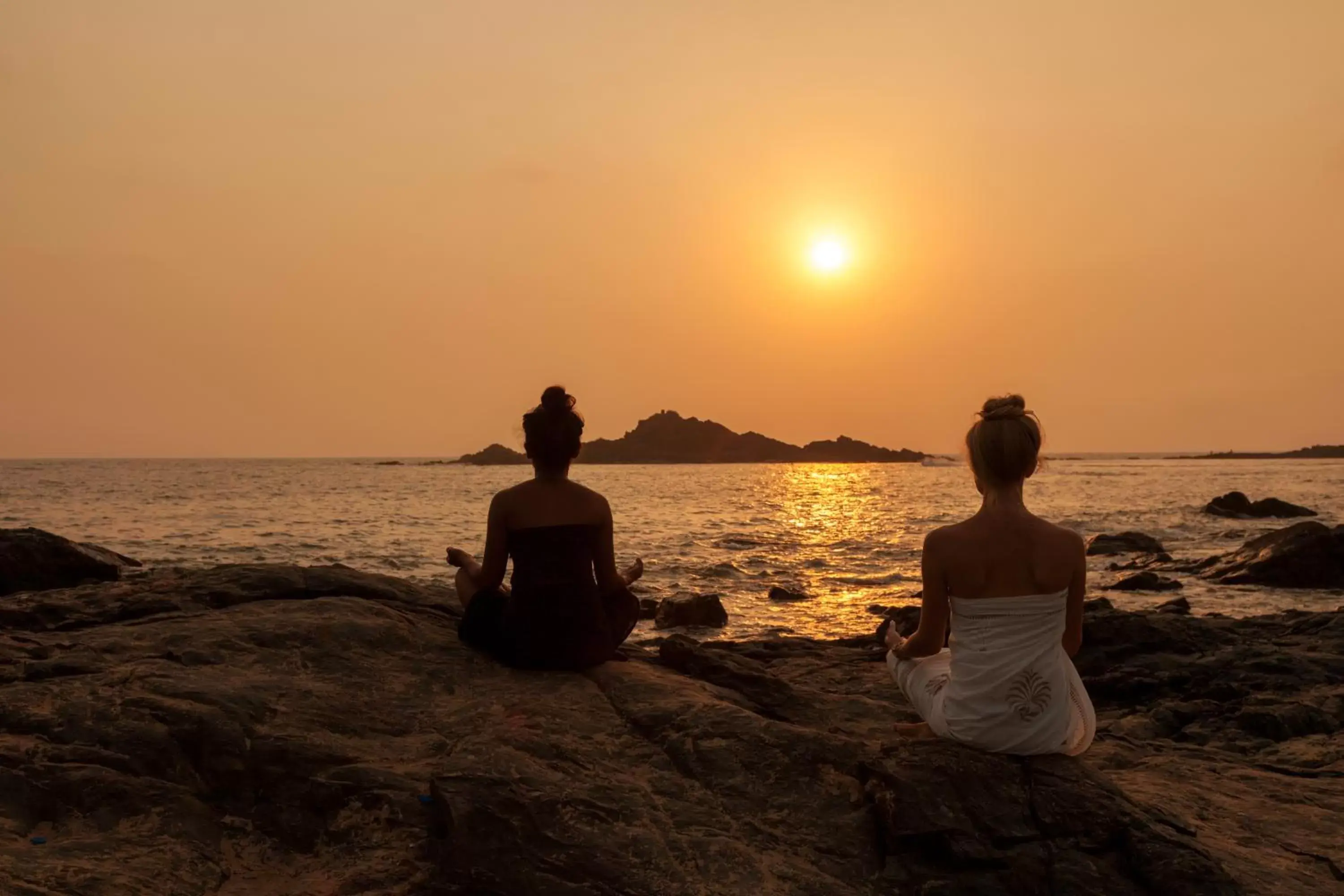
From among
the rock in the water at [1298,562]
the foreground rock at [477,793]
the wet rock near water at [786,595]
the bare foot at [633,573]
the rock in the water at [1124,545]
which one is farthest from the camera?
the rock in the water at [1124,545]

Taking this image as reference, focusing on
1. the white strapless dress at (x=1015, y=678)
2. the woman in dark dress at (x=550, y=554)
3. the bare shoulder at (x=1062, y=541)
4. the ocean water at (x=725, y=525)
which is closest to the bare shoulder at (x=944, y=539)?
the white strapless dress at (x=1015, y=678)

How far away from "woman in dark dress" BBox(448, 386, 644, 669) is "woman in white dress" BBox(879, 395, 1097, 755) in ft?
8.25

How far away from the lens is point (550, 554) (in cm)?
672

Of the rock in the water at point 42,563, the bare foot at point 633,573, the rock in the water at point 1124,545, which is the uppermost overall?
the bare foot at point 633,573

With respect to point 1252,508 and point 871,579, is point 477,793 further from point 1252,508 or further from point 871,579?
point 1252,508

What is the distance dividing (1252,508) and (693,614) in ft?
128

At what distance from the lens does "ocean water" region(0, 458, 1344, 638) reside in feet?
71.9

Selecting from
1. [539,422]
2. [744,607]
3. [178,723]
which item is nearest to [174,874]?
[178,723]

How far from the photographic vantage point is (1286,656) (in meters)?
10.7

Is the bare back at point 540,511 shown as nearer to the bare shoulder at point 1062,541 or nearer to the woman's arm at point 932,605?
the woman's arm at point 932,605

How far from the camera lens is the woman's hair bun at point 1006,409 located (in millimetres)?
4895

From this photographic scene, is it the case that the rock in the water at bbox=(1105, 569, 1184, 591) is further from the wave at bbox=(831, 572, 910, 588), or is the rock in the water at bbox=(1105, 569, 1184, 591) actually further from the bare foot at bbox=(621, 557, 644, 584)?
the bare foot at bbox=(621, 557, 644, 584)

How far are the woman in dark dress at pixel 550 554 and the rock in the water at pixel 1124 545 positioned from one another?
87.4 ft

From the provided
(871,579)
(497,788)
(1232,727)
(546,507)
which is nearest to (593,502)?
(546,507)
